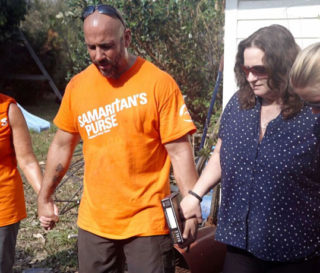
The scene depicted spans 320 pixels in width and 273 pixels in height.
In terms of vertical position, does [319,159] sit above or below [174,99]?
below

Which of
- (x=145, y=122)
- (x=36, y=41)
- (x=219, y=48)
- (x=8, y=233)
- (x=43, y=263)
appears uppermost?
(x=36, y=41)

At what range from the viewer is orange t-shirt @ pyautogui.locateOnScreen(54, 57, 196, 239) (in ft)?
8.45

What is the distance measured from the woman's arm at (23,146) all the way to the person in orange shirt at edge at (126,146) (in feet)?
1.95

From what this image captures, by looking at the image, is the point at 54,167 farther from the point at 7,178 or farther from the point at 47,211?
the point at 7,178

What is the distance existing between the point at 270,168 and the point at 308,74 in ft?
1.91

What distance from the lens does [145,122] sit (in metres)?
2.58

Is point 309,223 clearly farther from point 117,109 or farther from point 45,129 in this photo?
point 45,129

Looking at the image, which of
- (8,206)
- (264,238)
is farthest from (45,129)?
(264,238)

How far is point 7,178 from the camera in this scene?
10.5 ft

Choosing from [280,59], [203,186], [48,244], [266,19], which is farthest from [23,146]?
[266,19]

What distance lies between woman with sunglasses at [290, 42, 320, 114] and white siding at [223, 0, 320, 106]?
3.37 meters

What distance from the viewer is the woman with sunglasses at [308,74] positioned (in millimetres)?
1811

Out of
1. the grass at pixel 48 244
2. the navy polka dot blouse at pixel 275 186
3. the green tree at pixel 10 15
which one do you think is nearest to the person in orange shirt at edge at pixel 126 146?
the navy polka dot blouse at pixel 275 186

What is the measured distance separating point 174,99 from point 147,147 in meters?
0.27
